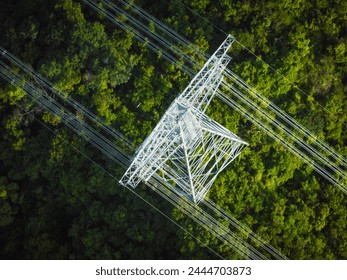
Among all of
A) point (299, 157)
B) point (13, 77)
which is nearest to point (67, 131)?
point (13, 77)

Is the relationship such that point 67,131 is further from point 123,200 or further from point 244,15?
point 244,15

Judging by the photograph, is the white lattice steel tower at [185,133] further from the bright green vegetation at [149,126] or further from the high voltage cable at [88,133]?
the bright green vegetation at [149,126]

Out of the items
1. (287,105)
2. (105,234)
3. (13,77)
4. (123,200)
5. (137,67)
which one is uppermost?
(287,105)

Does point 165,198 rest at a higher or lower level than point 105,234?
higher

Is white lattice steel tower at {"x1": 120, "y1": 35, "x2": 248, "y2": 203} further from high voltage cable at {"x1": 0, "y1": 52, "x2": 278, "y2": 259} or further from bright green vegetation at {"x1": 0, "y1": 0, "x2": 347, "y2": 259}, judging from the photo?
bright green vegetation at {"x1": 0, "y1": 0, "x2": 347, "y2": 259}

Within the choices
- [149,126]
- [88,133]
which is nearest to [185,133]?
[149,126]

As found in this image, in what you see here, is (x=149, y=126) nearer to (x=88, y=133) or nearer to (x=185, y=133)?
(x=88, y=133)

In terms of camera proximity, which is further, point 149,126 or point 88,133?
point 88,133

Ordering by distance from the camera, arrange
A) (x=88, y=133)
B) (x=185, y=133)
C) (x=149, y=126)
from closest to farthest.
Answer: (x=185, y=133)
(x=149, y=126)
(x=88, y=133)

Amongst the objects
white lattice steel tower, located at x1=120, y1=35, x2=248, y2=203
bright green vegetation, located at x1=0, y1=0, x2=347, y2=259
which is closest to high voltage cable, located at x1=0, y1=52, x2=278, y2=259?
bright green vegetation, located at x1=0, y1=0, x2=347, y2=259
